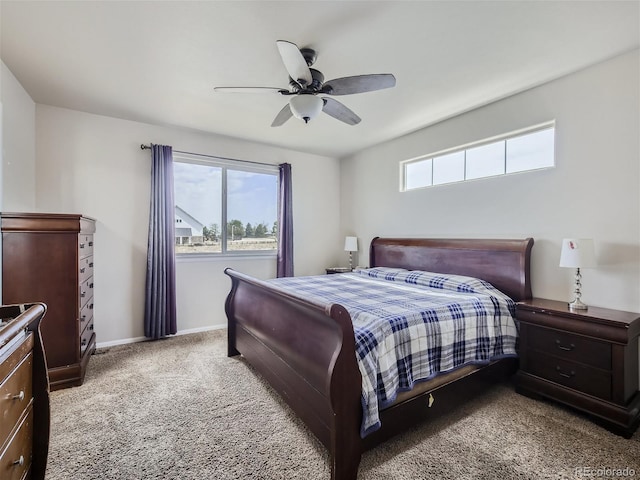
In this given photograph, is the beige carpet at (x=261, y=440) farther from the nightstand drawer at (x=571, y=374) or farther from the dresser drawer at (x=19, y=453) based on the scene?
the dresser drawer at (x=19, y=453)

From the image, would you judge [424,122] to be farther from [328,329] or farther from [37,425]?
[37,425]

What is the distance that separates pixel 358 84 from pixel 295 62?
0.48m

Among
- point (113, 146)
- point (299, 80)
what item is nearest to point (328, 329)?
point (299, 80)

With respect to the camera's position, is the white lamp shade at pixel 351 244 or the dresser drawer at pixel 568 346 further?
the white lamp shade at pixel 351 244

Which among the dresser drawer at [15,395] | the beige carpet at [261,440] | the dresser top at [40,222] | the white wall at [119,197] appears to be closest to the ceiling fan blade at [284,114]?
the white wall at [119,197]

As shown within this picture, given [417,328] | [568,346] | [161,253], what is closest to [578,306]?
[568,346]

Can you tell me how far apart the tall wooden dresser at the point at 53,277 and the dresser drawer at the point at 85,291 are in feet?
0.18

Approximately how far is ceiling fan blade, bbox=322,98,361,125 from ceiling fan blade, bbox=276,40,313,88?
1.03 ft

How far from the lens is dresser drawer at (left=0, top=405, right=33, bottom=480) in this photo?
1.02 metres

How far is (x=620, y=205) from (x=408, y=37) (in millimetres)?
2049

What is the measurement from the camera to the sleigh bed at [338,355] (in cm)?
153

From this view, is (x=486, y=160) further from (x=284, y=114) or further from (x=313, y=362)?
(x=313, y=362)

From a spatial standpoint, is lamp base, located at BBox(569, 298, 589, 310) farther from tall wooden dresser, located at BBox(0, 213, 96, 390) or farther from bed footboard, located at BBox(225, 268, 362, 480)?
tall wooden dresser, located at BBox(0, 213, 96, 390)

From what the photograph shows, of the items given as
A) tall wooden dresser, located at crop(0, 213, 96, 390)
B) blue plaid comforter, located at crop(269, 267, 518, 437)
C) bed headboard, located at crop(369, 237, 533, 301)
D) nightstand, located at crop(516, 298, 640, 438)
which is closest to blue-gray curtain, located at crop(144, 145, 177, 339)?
tall wooden dresser, located at crop(0, 213, 96, 390)
